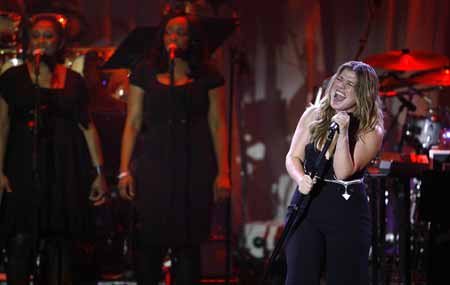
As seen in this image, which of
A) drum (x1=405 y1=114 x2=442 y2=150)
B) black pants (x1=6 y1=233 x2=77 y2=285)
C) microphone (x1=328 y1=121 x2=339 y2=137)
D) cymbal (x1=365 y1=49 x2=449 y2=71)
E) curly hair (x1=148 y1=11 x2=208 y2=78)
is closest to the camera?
microphone (x1=328 y1=121 x2=339 y2=137)

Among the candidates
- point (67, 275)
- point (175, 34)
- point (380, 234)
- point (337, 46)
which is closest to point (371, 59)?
point (337, 46)

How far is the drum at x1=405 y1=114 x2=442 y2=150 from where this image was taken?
6129 mm

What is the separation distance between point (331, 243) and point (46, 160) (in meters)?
2.13

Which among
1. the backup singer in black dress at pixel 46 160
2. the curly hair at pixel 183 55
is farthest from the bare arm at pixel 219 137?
the backup singer in black dress at pixel 46 160

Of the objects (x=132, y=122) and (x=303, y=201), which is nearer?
(x=303, y=201)

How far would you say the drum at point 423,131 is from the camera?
613 centimetres

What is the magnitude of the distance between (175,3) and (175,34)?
71.1 inches

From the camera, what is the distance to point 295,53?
6.92 m

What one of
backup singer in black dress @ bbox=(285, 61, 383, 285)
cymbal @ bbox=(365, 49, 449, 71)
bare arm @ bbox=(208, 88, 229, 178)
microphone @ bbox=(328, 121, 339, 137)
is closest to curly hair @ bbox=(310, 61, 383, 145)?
backup singer in black dress @ bbox=(285, 61, 383, 285)

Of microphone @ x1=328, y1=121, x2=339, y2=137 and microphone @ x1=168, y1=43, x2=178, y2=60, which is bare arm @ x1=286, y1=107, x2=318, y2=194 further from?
microphone @ x1=168, y1=43, x2=178, y2=60

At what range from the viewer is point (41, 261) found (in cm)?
483

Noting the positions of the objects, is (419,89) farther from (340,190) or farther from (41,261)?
(41,261)

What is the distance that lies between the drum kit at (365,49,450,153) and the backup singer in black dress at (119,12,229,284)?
1956 millimetres

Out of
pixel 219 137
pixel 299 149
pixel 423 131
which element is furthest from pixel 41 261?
pixel 423 131
